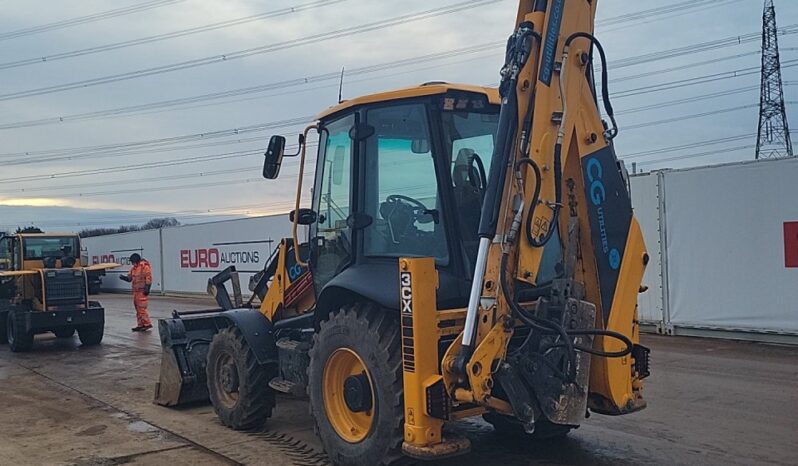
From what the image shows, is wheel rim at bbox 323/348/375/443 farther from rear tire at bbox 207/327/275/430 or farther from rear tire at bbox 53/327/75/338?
rear tire at bbox 53/327/75/338

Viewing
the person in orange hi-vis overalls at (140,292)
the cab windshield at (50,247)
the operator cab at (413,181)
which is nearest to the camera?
the operator cab at (413,181)

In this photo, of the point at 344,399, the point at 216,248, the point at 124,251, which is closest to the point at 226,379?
the point at 344,399

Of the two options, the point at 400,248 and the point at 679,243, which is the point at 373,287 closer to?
the point at 400,248

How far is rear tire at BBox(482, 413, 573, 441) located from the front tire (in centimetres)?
133

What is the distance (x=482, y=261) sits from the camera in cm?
462

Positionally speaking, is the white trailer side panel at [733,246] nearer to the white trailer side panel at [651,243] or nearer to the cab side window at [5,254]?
the white trailer side panel at [651,243]

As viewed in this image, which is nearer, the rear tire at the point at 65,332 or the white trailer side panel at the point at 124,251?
the rear tire at the point at 65,332

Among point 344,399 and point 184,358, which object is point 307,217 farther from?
point 184,358

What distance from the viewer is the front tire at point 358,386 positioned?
497cm

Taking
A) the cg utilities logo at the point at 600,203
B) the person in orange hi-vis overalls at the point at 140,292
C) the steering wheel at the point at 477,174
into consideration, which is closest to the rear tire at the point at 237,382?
the steering wheel at the point at 477,174

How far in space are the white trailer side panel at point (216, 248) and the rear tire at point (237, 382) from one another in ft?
47.8

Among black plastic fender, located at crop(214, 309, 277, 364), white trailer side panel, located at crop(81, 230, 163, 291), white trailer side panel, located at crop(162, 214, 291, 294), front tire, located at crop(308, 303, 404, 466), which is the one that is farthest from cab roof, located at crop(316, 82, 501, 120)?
white trailer side panel, located at crop(81, 230, 163, 291)

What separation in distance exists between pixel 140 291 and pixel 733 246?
1151cm

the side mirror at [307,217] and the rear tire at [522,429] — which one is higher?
the side mirror at [307,217]
